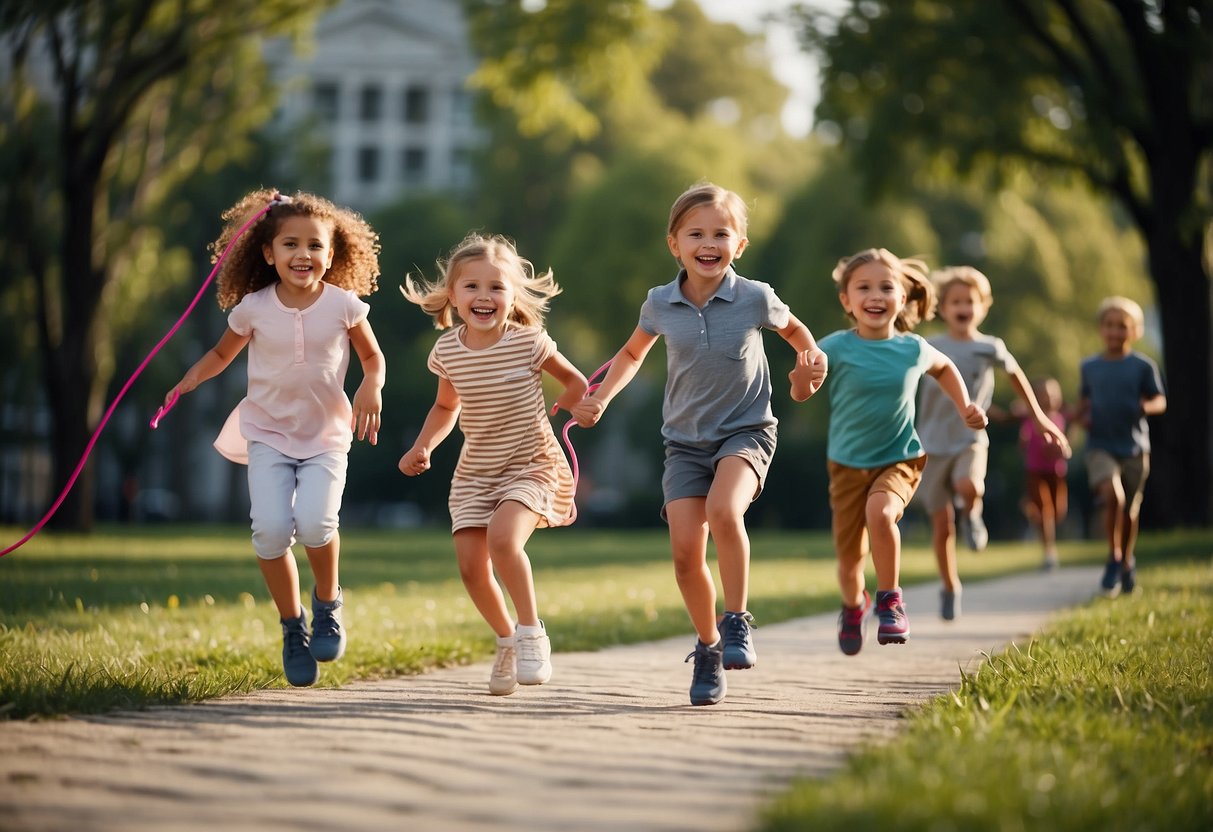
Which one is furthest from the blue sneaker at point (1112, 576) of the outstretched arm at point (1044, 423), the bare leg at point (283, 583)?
the bare leg at point (283, 583)

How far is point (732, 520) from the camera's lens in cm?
607

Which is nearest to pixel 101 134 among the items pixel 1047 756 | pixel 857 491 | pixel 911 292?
pixel 911 292

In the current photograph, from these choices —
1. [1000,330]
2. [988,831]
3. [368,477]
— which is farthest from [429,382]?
[988,831]

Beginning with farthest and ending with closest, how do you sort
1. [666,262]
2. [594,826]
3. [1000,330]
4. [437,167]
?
[437,167] → [666,262] → [1000,330] → [594,826]

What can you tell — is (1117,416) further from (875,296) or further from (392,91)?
(392,91)

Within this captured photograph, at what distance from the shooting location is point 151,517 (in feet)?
199

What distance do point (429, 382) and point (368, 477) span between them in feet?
23.5

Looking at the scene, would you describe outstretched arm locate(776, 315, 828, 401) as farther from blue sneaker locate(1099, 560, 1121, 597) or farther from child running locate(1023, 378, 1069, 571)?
child running locate(1023, 378, 1069, 571)

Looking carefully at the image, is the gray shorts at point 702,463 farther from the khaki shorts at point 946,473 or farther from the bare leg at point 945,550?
the khaki shorts at point 946,473

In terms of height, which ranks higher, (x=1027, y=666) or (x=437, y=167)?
(x=437, y=167)

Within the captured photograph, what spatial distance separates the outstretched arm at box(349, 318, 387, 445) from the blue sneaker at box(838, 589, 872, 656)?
260cm

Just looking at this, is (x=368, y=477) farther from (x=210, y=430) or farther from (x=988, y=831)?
(x=988, y=831)

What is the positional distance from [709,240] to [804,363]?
637mm

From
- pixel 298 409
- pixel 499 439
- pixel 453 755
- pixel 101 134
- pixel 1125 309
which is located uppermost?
pixel 101 134
